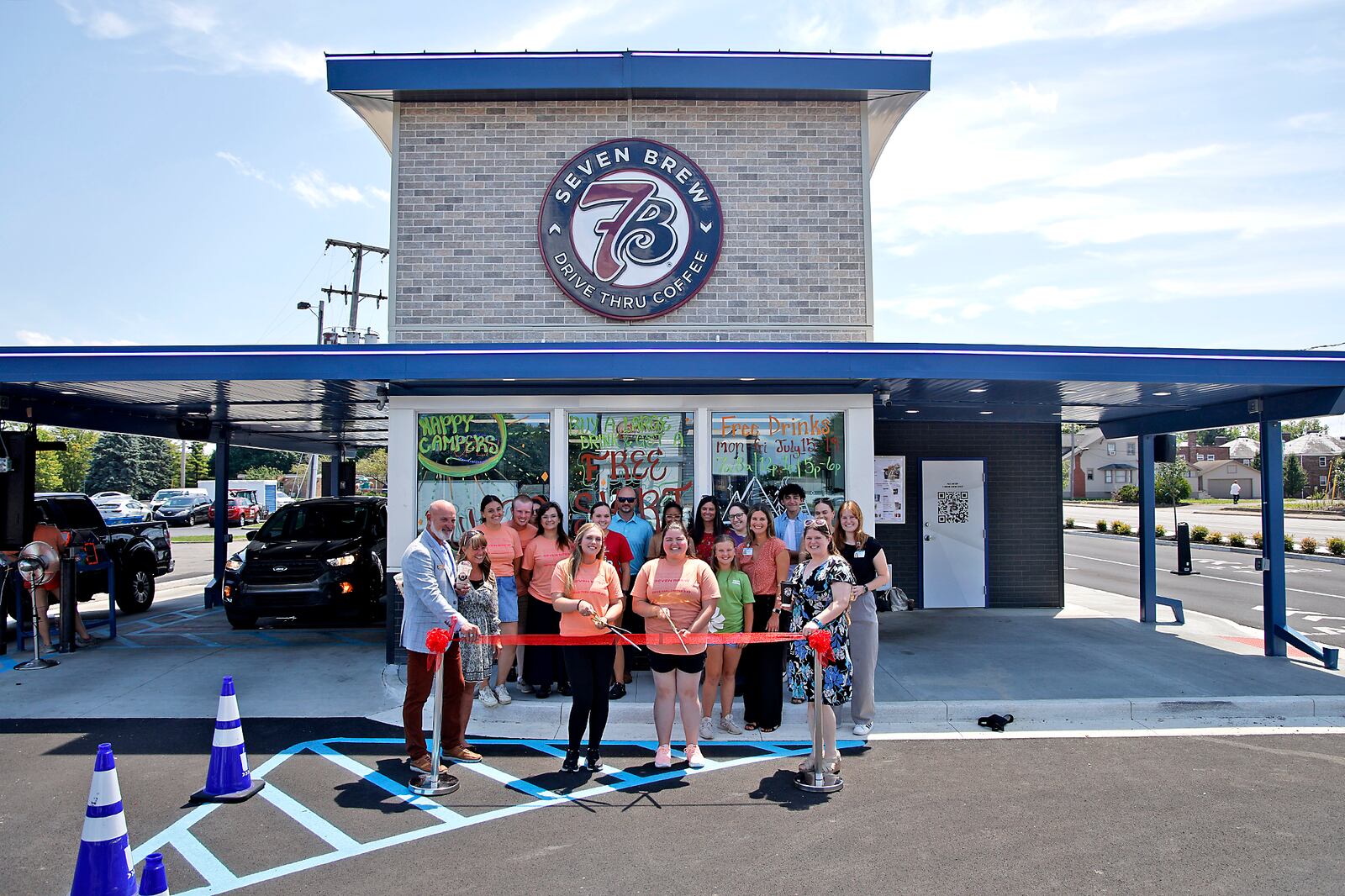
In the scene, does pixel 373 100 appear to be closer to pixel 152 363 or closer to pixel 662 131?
pixel 662 131

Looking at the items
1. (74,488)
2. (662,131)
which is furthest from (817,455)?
(74,488)

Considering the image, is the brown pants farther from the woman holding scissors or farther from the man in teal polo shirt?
the man in teal polo shirt

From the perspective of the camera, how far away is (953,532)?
40.1 feet

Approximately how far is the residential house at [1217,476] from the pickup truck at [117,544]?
7676 cm

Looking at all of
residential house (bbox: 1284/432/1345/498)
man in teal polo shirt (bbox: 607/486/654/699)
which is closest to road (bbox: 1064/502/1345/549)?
residential house (bbox: 1284/432/1345/498)

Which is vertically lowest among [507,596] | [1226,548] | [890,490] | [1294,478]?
[1226,548]

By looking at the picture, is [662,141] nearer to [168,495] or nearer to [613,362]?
[613,362]

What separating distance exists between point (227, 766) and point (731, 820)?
3086 mm

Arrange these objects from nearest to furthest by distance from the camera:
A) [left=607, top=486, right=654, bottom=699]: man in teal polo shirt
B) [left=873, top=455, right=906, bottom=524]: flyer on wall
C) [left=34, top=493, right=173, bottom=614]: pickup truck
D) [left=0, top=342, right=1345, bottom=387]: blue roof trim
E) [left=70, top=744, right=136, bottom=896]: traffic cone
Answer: [left=70, top=744, right=136, bottom=896]: traffic cone, [left=607, top=486, right=654, bottom=699]: man in teal polo shirt, [left=0, top=342, right=1345, bottom=387]: blue roof trim, [left=34, top=493, right=173, bottom=614]: pickup truck, [left=873, top=455, right=906, bottom=524]: flyer on wall

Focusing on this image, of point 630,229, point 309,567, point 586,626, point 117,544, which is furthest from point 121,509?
point 586,626

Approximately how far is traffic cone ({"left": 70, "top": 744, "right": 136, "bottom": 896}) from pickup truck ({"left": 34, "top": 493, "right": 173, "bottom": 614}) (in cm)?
755

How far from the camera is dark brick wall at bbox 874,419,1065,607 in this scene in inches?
480

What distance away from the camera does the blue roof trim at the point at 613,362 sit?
754cm

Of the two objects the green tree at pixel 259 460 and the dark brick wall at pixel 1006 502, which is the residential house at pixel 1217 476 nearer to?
the dark brick wall at pixel 1006 502
